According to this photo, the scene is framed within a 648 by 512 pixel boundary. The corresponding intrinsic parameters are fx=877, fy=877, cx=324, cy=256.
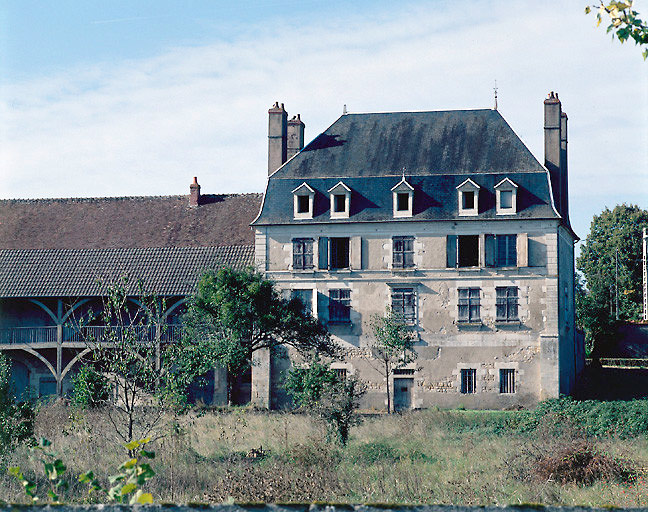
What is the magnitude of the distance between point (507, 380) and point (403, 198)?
279 inches

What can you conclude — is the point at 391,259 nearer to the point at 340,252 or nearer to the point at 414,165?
the point at 340,252

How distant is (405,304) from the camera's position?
29.8m

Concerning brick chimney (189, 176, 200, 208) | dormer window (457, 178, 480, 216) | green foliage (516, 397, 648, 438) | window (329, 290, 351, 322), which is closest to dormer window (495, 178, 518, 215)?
dormer window (457, 178, 480, 216)

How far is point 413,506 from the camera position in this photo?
4.46 metres

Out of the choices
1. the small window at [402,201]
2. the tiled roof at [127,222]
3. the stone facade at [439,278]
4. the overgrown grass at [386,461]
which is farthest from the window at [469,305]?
the tiled roof at [127,222]

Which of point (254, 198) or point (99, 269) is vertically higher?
point (254, 198)

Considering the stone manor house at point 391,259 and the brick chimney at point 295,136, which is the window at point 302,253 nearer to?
the stone manor house at point 391,259

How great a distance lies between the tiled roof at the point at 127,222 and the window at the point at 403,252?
Result: 5.71m

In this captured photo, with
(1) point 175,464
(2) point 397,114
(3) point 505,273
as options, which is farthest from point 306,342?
(1) point 175,464

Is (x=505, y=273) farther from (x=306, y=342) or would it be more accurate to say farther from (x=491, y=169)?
(x=306, y=342)

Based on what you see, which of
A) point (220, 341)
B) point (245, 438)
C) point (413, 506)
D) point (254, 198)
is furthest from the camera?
point (254, 198)

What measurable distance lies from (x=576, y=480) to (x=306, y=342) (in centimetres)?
1636

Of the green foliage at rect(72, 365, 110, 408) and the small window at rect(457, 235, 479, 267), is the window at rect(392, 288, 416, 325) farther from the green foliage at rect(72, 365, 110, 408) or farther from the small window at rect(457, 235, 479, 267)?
the green foliage at rect(72, 365, 110, 408)

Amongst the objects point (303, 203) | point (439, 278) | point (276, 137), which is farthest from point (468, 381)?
point (276, 137)
